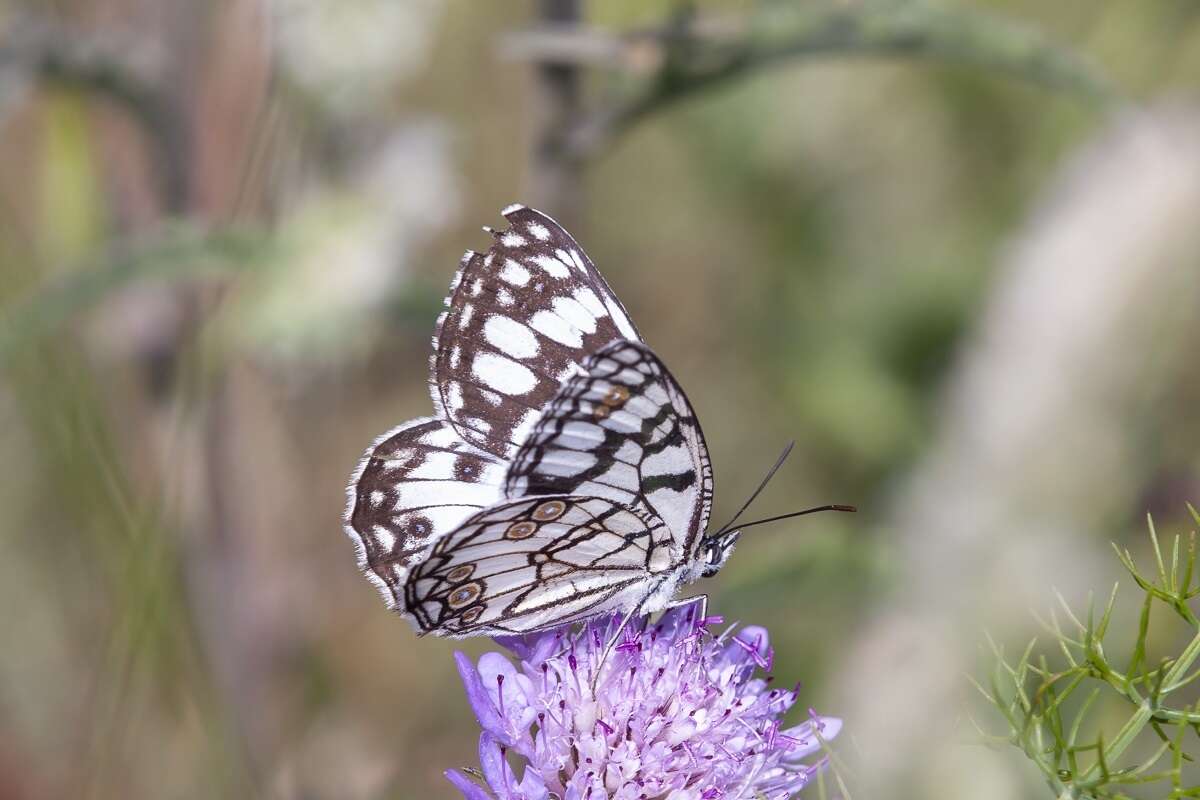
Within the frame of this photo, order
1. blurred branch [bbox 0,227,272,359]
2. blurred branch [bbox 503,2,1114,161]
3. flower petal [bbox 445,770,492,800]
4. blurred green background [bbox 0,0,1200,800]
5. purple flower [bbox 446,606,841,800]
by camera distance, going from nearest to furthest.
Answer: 1. flower petal [bbox 445,770,492,800]
2. purple flower [bbox 446,606,841,800]
3. blurred branch [bbox 503,2,1114,161]
4. blurred branch [bbox 0,227,272,359]
5. blurred green background [bbox 0,0,1200,800]

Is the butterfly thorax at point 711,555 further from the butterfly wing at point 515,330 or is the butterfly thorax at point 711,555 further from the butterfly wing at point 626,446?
the butterfly wing at point 515,330

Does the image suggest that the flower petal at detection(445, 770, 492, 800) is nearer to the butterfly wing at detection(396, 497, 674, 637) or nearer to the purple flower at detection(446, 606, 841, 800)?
the purple flower at detection(446, 606, 841, 800)

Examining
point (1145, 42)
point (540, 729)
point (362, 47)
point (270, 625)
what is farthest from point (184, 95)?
point (1145, 42)

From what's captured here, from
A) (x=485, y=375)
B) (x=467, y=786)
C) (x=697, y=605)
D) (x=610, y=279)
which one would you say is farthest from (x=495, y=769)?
(x=610, y=279)

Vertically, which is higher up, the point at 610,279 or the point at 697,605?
the point at 610,279

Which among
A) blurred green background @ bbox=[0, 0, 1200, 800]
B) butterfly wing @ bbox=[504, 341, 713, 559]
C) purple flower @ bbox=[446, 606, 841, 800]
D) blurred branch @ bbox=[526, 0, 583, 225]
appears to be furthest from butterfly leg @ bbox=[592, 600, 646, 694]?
blurred branch @ bbox=[526, 0, 583, 225]

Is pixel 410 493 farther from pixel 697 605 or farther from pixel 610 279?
pixel 610 279

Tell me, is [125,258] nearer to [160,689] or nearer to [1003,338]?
[160,689]
